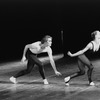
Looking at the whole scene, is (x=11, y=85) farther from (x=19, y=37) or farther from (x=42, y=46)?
(x=19, y=37)

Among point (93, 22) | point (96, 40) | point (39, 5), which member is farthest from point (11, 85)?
point (93, 22)

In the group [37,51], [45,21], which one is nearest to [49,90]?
[37,51]

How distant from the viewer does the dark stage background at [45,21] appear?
2311 centimetres

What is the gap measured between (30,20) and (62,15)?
8.57 ft

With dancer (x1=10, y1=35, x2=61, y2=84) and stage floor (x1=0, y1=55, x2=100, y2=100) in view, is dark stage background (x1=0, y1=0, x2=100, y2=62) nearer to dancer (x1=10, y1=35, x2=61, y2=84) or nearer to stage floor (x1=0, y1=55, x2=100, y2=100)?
stage floor (x1=0, y1=55, x2=100, y2=100)

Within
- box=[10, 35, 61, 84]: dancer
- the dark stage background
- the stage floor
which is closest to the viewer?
the stage floor

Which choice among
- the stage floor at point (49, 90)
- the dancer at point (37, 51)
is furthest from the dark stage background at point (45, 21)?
the dancer at point (37, 51)

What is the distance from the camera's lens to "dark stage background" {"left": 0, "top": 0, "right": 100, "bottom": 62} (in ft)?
75.8

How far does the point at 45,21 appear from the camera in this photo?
2514 centimetres

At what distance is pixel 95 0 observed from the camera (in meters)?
23.6

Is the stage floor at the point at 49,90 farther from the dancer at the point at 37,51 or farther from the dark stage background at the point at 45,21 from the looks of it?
the dark stage background at the point at 45,21

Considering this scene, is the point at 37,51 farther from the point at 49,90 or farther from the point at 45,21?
the point at 45,21

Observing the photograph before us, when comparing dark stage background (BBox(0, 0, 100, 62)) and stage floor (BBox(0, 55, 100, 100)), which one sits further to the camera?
dark stage background (BBox(0, 0, 100, 62))

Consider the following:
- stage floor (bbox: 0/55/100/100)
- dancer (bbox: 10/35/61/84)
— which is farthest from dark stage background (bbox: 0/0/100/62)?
dancer (bbox: 10/35/61/84)
